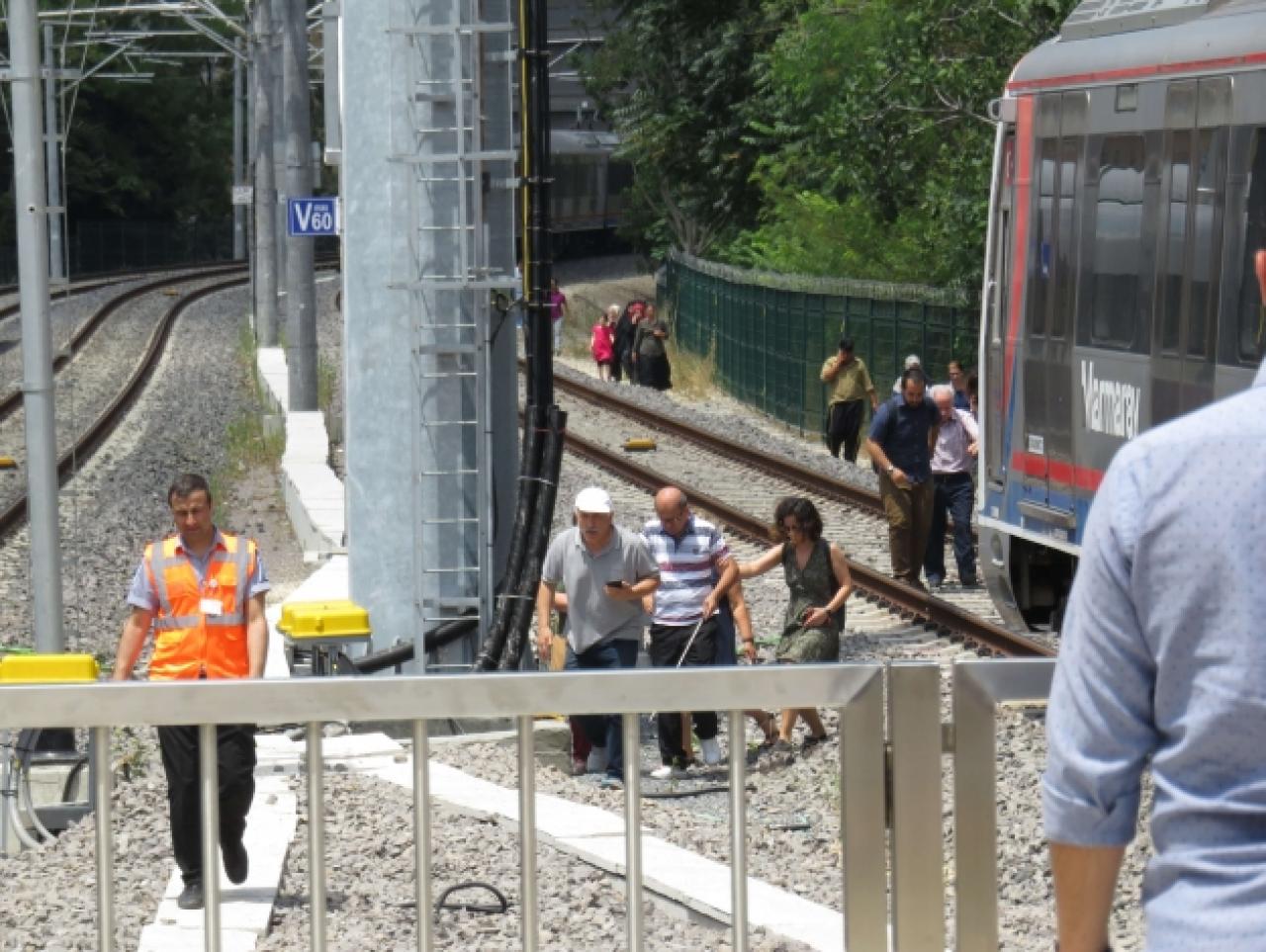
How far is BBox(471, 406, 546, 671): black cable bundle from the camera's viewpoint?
1309cm

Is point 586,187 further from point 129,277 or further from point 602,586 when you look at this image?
point 602,586

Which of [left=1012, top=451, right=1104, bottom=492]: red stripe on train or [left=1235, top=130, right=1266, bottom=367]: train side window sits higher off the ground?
[left=1235, top=130, right=1266, bottom=367]: train side window

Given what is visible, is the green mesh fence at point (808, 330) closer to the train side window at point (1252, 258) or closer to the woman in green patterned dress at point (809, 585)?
the woman in green patterned dress at point (809, 585)

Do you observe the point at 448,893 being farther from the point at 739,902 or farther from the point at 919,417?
the point at 919,417

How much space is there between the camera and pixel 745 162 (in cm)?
5388

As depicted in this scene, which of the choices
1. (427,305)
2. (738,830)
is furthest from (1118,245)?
(738,830)

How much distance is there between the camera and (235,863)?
287 inches

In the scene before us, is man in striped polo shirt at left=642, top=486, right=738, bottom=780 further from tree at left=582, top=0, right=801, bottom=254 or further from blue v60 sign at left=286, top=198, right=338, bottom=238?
tree at left=582, top=0, right=801, bottom=254

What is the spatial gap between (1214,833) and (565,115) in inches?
3859

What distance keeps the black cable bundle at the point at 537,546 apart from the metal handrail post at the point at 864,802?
8.65 m

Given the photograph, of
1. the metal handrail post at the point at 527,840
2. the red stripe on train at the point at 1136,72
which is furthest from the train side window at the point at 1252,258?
the metal handrail post at the point at 527,840

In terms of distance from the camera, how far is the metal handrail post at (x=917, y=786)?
4.36 meters

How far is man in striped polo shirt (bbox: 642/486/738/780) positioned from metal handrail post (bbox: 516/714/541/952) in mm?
7827

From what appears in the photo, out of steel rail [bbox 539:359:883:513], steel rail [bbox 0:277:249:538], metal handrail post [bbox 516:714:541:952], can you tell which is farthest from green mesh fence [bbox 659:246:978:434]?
metal handrail post [bbox 516:714:541:952]
